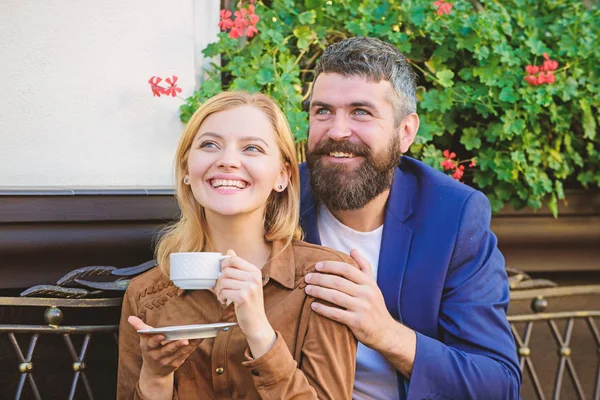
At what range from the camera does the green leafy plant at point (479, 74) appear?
10.5 ft

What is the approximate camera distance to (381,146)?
2566 millimetres

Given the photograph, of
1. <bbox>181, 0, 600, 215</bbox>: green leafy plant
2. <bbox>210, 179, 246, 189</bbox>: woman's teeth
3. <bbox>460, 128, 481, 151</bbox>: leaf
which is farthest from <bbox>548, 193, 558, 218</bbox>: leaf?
<bbox>210, 179, 246, 189</bbox>: woman's teeth

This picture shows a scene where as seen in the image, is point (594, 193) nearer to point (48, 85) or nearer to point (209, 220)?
point (209, 220)

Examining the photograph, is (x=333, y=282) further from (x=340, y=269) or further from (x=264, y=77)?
(x=264, y=77)

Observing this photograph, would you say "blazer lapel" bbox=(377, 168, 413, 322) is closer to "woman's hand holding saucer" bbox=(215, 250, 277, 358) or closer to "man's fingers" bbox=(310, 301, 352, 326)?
"man's fingers" bbox=(310, 301, 352, 326)

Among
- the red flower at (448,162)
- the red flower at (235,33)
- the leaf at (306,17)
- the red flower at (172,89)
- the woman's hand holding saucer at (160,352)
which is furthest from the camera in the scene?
the red flower at (448,162)

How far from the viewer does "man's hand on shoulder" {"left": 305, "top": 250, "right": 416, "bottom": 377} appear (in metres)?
2.04

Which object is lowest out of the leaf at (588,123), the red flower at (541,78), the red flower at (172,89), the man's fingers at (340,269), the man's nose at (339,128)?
the man's fingers at (340,269)

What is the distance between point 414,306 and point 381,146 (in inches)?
22.1

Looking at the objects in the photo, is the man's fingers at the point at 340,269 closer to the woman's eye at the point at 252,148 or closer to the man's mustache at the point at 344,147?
the woman's eye at the point at 252,148

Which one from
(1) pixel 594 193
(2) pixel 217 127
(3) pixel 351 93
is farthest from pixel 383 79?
(1) pixel 594 193

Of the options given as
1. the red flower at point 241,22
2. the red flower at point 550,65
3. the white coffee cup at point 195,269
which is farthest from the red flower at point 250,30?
the white coffee cup at point 195,269

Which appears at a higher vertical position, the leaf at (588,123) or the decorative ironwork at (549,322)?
the leaf at (588,123)

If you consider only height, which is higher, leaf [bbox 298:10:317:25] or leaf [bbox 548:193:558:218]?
leaf [bbox 298:10:317:25]
